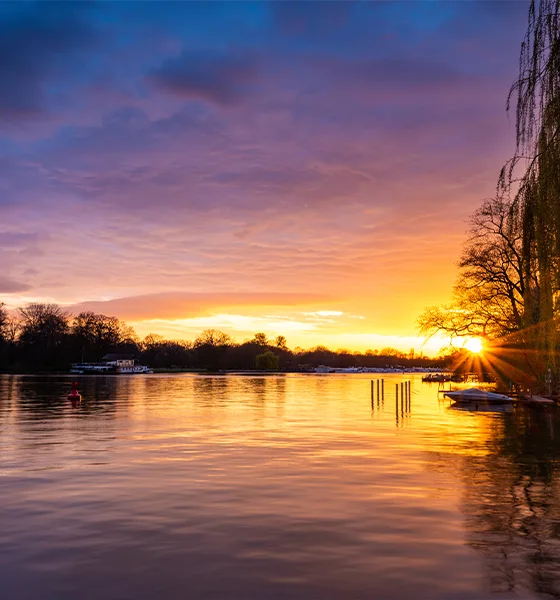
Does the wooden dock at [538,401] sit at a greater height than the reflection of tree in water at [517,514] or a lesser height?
greater

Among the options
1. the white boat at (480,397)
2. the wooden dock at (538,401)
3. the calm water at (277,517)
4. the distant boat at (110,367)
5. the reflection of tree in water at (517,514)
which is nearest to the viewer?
the calm water at (277,517)

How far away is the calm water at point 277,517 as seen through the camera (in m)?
10.2

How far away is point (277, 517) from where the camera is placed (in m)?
14.5

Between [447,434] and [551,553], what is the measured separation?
2228cm

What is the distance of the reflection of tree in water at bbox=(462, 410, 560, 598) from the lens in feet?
34.4

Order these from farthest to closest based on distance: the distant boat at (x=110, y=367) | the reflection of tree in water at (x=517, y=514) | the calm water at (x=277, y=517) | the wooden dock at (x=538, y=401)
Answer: the distant boat at (x=110, y=367), the wooden dock at (x=538, y=401), the reflection of tree in water at (x=517, y=514), the calm water at (x=277, y=517)

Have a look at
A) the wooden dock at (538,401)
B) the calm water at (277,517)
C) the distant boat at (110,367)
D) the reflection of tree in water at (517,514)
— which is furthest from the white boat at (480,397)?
the distant boat at (110,367)

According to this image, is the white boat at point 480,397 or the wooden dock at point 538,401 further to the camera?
the white boat at point 480,397

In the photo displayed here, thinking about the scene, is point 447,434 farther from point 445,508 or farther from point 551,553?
point 551,553

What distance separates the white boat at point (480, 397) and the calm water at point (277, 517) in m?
26.3

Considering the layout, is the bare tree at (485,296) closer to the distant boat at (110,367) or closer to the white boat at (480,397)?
the white boat at (480,397)

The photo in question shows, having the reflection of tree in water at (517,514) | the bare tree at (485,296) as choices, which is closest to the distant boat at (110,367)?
the bare tree at (485,296)

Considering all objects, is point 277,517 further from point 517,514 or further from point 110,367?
point 110,367

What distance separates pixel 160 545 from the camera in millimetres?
12188
